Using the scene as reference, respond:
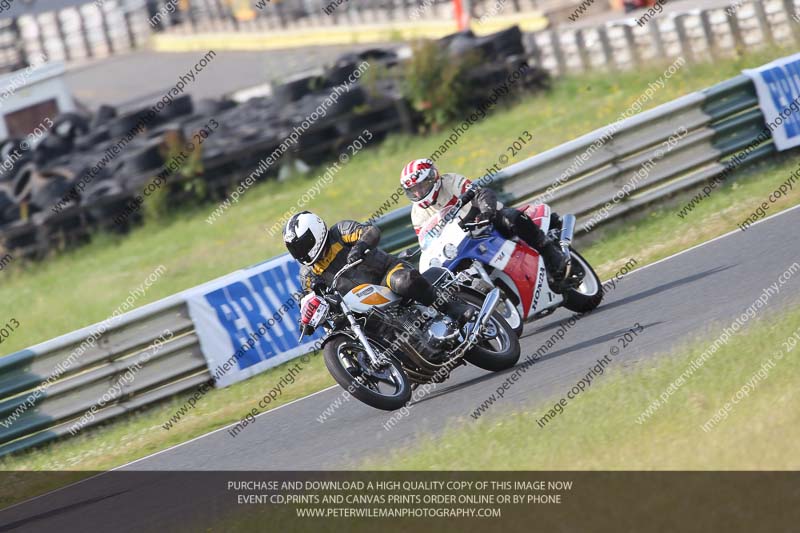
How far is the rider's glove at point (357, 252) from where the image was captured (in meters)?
9.25

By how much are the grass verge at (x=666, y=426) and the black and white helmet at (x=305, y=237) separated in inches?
76.5

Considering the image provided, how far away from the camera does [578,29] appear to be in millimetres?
23812

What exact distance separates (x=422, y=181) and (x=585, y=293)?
180 centimetres

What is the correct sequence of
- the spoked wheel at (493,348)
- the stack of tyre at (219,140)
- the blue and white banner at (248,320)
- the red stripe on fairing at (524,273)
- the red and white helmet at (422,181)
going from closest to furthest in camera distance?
the spoked wheel at (493,348) < the red stripe on fairing at (524,273) < the red and white helmet at (422,181) < the blue and white banner at (248,320) < the stack of tyre at (219,140)

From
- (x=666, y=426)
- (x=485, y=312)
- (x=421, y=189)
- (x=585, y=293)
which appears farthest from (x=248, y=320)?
(x=666, y=426)

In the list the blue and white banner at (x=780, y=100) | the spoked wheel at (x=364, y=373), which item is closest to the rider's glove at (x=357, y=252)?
the spoked wheel at (x=364, y=373)

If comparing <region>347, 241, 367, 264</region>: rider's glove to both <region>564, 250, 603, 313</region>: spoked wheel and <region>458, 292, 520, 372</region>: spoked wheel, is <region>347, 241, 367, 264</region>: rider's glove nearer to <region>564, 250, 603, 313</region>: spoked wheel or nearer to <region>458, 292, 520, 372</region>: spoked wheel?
<region>458, 292, 520, 372</region>: spoked wheel

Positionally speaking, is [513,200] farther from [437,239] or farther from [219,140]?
[219,140]

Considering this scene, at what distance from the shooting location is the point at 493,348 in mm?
9727

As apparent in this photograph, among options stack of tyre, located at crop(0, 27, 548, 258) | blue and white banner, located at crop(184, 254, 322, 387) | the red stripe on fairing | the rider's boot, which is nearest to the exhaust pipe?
the red stripe on fairing

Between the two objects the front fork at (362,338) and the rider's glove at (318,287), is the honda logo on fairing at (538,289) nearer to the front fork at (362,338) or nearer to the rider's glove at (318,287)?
the front fork at (362,338)

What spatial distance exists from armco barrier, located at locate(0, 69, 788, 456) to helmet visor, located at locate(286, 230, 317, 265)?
2.98 m

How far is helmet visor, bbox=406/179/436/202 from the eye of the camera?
1034 centimetres

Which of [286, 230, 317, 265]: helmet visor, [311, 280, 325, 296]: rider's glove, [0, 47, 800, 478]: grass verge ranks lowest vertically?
[0, 47, 800, 478]: grass verge
